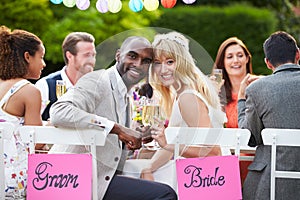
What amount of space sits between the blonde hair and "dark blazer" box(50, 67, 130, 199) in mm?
233

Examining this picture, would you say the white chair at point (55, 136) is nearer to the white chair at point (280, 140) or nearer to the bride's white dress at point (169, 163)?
the bride's white dress at point (169, 163)

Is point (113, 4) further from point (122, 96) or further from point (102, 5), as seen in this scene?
point (122, 96)

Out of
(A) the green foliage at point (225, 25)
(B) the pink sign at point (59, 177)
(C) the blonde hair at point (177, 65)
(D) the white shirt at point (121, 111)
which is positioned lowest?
(B) the pink sign at point (59, 177)

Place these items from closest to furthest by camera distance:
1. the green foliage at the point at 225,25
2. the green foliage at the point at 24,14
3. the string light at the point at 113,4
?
the string light at the point at 113,4 → the green foliage at the point at 24,14 → the green foliage at the point at 225,25

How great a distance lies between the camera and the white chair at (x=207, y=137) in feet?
11.5

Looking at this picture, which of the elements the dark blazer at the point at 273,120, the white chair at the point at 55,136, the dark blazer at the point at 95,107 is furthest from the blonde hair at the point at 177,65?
the white chair at the point at 55,136

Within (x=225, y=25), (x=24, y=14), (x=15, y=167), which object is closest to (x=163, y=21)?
(x=225, y=25)

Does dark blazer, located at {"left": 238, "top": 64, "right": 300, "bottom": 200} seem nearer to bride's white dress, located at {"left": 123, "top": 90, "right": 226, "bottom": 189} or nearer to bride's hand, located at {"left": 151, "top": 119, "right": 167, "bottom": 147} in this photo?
bride's white dress, located at {"left": 123, "top": 90, "right": 226, "bottom": 189}

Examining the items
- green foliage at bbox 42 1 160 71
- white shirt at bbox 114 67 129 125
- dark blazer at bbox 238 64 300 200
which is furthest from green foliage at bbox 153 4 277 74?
white shirt at bbox 114 67 129 125

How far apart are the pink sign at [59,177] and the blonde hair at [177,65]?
1.65 ft

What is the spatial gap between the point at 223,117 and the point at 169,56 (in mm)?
540

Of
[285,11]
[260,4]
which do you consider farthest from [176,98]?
[260,4]

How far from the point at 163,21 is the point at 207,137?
11293 mm

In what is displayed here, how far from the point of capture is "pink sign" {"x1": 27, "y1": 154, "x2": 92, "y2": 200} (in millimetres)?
3480
